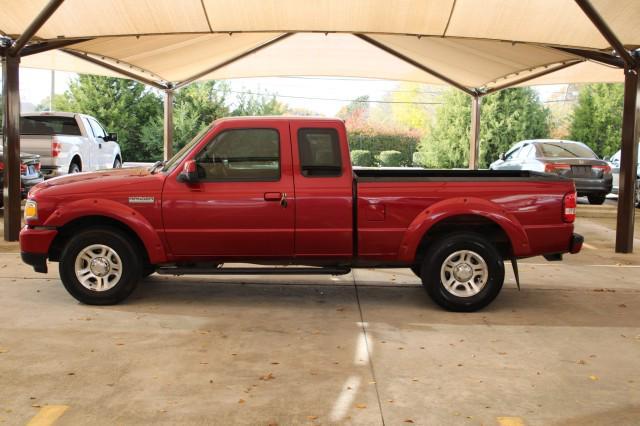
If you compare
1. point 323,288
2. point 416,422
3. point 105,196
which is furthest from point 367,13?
point 416,422

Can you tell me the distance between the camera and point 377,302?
8.05m

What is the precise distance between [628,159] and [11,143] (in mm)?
9620

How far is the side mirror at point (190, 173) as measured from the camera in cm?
735

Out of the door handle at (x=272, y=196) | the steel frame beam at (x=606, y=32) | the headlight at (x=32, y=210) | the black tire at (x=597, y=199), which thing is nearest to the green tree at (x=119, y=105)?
the black tire at (x=597, y=199)

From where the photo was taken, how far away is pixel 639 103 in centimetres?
1162

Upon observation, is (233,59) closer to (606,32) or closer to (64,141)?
(64,141)

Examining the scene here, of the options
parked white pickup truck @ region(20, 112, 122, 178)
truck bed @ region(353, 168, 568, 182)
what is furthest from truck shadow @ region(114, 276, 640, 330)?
parked white pickup truck @ region(20, 112, 122, 178)

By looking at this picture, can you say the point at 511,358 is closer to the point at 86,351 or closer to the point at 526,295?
the point at 526,295

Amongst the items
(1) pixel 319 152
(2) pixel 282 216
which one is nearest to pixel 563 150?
(1) pixel 319 152

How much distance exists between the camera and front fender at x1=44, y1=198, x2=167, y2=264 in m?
7.42

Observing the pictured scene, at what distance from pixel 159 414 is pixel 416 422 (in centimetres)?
156

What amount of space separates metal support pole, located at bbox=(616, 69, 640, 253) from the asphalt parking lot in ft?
9.13

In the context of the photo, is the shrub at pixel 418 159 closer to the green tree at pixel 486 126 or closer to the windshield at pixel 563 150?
the green tree at pixel 486 126

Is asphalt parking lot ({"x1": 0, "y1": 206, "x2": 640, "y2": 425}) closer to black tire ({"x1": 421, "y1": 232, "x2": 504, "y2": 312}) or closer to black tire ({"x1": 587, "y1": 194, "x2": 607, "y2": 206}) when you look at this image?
black tire ({"x1": 421, "y1": 232, "x2": 504, "y2": 312})
